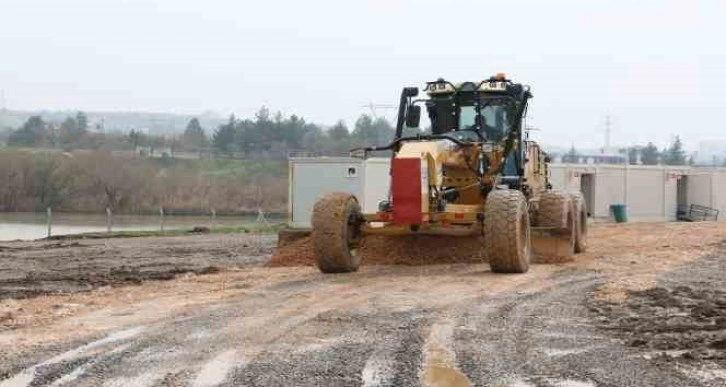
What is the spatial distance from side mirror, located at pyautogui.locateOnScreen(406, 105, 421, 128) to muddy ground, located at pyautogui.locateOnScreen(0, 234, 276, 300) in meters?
3.80

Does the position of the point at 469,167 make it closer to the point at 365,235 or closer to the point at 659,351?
the point at 365,235

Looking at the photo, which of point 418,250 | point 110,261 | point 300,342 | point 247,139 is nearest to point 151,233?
point 110,261

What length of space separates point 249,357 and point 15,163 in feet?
212

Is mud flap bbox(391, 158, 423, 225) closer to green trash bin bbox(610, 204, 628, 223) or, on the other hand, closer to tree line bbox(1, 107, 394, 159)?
green trash bin bbox(610, 204, 628, 223)

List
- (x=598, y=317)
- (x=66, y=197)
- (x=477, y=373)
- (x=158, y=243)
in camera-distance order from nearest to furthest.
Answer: (x=477, y=373) → (x=598, y=317) → (x=158, y=243) → (x=66, y=197)

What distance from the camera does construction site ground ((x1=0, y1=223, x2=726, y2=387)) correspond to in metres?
6.69

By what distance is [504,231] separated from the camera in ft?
39.7

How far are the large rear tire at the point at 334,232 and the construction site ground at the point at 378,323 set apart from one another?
0.26 meters

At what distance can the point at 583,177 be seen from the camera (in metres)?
42.2

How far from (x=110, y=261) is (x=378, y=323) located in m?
10.3

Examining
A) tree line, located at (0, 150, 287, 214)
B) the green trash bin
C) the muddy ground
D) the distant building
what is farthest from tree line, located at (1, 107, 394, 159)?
the muddy ground

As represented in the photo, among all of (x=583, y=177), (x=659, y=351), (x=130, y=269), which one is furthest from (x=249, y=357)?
(x=583, y=177)

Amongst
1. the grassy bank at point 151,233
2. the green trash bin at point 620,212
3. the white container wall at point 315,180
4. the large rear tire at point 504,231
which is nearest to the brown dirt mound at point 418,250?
the large rear tire at point 504,231

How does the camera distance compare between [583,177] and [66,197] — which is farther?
[66,197]
